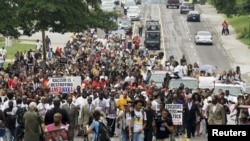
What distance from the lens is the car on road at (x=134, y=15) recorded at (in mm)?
80363

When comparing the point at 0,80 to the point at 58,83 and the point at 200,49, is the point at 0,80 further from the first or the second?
the point at 200,49

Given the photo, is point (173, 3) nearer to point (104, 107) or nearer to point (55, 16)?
point (55, 16)

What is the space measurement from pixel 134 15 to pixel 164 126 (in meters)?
61.1

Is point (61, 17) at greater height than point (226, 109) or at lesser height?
greater

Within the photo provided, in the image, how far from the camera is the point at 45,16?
1612 inches

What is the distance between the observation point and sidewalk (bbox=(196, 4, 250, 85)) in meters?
56.8

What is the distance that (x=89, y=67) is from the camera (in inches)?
Answer: 1545

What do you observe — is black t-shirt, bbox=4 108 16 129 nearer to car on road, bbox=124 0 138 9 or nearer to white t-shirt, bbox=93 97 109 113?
white t-shirt, bbox=93 97 109 113

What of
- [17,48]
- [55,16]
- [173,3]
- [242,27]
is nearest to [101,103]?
[55,16]

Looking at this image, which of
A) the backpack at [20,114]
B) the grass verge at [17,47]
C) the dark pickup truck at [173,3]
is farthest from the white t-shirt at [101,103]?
the dark pickup truck at [173,3]

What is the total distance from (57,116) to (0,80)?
1532cm

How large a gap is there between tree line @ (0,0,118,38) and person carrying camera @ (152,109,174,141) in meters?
20.3

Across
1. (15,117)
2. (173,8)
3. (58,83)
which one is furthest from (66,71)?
(173,8)

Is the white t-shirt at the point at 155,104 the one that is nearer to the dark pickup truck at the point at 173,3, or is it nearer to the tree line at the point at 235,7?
the tree line at the point at 235,7
